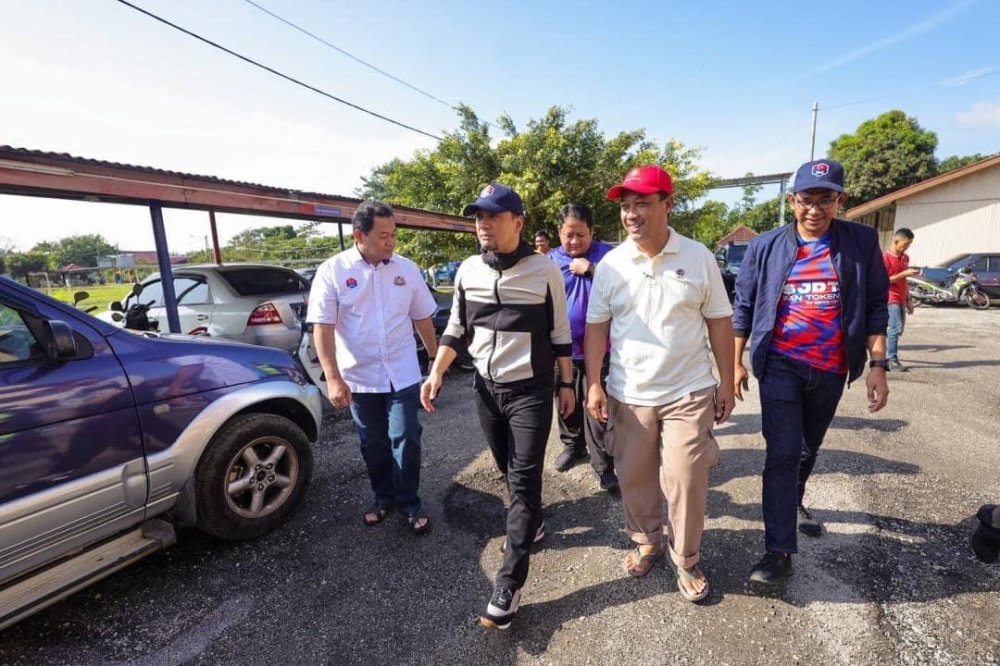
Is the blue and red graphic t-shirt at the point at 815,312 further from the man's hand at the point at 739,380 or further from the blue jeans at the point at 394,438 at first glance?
the blue jeans at the point at 394,438

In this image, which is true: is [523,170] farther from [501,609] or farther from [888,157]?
[888,157]

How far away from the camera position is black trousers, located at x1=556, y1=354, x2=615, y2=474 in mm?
3211

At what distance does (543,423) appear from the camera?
227 centimetres

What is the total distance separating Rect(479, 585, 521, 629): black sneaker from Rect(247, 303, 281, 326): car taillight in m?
4.43

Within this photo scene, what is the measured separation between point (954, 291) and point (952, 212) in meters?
6.82

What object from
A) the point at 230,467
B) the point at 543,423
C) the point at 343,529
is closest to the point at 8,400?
the point at 230,467

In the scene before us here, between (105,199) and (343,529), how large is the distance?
4555 mm

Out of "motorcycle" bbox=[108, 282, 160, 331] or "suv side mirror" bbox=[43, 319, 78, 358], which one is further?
"motorcycle" bbox=[108, 282, 160, 331]

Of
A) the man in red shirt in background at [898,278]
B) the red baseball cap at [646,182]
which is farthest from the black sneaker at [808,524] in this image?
the man in red shirt in background at [898,278]

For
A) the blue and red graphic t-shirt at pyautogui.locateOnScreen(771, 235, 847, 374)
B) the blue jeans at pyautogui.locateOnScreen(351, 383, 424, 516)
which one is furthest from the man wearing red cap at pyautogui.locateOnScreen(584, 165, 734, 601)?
the blue jeans at pyautogui.locateOnScreen(351, 383, 424, 516)

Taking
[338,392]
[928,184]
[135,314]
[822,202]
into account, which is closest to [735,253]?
[928,184]

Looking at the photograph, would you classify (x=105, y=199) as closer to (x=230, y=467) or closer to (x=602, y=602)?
(x=230, y=467)

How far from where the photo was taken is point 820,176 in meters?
2.19

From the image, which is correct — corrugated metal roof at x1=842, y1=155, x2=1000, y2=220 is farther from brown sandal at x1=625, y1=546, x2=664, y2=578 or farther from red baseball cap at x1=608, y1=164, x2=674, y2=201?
brown sandal at x1=625, y1=546, x2=664, y2=578
